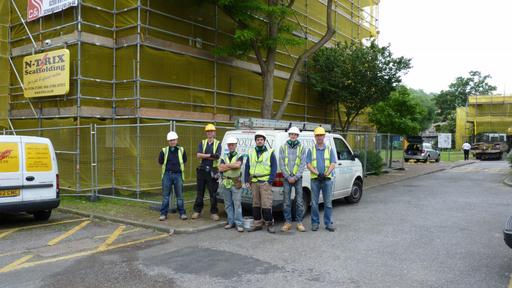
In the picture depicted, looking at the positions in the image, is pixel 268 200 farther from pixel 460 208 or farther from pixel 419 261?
pixel 460 208

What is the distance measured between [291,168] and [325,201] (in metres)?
0.87

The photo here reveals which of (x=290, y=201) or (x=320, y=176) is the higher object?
(x=320, y=176)

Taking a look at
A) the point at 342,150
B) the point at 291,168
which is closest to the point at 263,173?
the point at 291,168

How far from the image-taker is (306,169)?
9.08 meters

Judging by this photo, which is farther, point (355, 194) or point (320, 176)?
point (355, 194)

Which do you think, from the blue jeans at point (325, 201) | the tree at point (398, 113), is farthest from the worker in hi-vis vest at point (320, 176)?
the tree at point (398, 113)

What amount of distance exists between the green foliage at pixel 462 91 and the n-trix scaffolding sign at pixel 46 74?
2766 inches

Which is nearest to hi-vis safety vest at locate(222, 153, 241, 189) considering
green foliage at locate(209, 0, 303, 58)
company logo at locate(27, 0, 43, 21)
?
green foliage at locate(209, 0, 303, 58)

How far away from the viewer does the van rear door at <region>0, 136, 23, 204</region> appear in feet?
26.4

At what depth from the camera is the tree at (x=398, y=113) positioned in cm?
2247

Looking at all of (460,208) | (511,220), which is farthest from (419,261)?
(460,208)

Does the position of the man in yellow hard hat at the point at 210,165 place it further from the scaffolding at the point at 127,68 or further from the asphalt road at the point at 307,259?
the scaffolding at the point at 127,68

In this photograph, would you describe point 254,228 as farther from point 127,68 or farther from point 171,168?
point 127,68

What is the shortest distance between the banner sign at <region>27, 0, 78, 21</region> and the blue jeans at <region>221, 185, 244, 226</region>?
7710 millimetres
